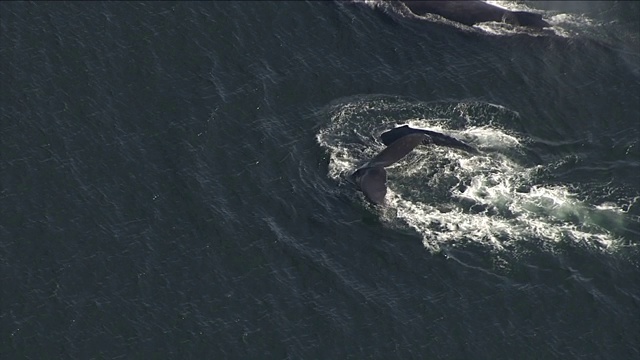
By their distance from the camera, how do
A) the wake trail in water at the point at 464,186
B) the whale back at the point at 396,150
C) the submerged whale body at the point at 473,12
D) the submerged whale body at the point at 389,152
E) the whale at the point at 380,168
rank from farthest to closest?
1. the submerged whale body at the point at 473,12
2. the whale back at the point at 396,150
3. the submerged whale body at the point at 389,152
4. the whale at the point at 380,168
5. the wake trail in water at the point at 464,186

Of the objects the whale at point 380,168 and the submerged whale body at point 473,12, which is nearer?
the whale at point 380,168

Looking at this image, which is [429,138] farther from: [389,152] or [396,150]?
[389,152]

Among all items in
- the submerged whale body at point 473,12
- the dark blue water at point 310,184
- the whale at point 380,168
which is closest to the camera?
the dark blue water at point 310,184

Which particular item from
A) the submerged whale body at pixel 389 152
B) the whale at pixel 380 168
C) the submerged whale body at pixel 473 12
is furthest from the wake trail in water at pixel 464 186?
the submerged whale body at pixel 473 12

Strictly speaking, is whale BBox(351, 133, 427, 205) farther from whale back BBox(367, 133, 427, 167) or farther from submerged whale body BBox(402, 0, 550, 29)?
submerged whale body BBox(402, 0, 550, 29)

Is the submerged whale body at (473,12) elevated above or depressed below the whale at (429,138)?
above

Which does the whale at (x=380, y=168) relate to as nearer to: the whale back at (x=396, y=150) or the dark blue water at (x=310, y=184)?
the whale back at (x=396, y=150)

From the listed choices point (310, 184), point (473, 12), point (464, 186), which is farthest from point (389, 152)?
point (473, 12)
